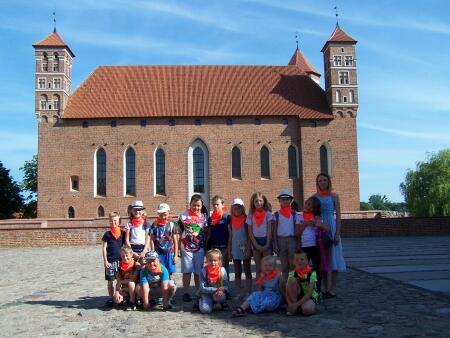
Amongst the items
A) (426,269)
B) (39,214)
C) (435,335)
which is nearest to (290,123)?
(39,214)

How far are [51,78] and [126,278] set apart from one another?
103 ft

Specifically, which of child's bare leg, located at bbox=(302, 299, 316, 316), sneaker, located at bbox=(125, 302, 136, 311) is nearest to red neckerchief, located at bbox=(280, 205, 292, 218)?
child's bare leg, located at bbox=(302, 299, 316, 316)

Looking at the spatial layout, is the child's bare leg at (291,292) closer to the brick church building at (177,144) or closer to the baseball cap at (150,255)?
the baseball cap at (150,255)

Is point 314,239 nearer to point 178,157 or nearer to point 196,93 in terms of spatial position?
point 178,157

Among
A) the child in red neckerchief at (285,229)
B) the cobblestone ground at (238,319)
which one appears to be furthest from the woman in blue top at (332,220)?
the child in red neckerchief at (285,229)

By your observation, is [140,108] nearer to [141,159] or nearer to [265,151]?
[141,159]

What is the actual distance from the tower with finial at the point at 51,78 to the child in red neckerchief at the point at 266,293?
1215 inches

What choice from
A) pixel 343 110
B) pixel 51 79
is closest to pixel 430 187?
pixel 343 110

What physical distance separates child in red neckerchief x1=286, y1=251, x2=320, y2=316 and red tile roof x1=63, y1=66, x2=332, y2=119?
29.1m

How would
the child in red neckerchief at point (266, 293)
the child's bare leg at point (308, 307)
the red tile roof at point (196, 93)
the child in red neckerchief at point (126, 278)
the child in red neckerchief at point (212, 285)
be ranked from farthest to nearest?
the red tile roof at point (196, 93) < the child in red neckerchief at point (126, 278) < the child in red neckerchief at point (212, 285) < the child in red neckerchief at point (266, 293) < the child's bare leg at point (308, 307)

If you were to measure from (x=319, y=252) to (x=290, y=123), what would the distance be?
28.7 m

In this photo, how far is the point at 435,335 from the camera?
15.6ft

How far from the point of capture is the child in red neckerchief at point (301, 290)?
599 cm

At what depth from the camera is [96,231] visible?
2239 cm
